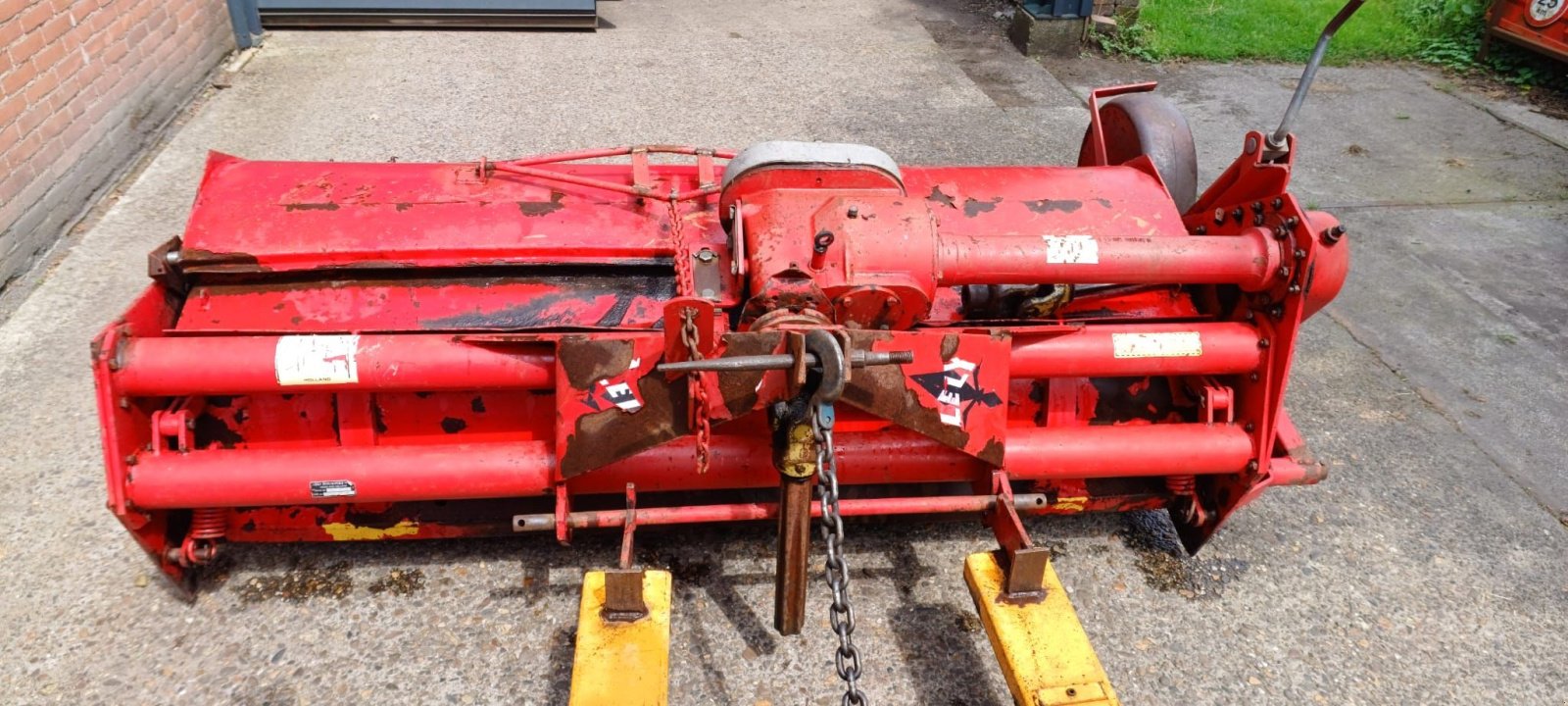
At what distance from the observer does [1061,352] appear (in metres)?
2.65

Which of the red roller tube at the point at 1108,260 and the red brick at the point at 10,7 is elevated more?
the red brick at the point at 10,7

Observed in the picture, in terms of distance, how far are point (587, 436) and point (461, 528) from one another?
582 millimetres

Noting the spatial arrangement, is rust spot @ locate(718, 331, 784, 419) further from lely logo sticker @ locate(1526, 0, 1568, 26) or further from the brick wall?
lely logo sticker @ locate(1526, 0, 1568, 26)

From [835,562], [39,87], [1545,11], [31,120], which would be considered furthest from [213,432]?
[1545,11]

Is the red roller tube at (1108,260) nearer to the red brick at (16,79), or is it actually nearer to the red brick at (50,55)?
the red brick at (16,79)

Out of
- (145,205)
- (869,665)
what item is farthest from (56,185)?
(869,665)

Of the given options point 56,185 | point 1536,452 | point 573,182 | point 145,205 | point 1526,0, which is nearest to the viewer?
point 573,182

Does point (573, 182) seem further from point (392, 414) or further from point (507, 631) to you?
point (507, 631)

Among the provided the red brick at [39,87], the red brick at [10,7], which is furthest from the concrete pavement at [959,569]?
the red brick at [10,7]

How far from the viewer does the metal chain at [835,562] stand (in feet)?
6.33

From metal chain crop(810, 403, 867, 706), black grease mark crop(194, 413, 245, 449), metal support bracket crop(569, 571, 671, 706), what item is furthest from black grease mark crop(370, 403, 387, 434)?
metal chain crop(810, 403, 867, 706)

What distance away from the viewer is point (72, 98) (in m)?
4.95

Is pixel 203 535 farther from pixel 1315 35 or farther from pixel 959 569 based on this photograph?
pixel 1315 35

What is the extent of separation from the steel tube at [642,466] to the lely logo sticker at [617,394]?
0.79ft
